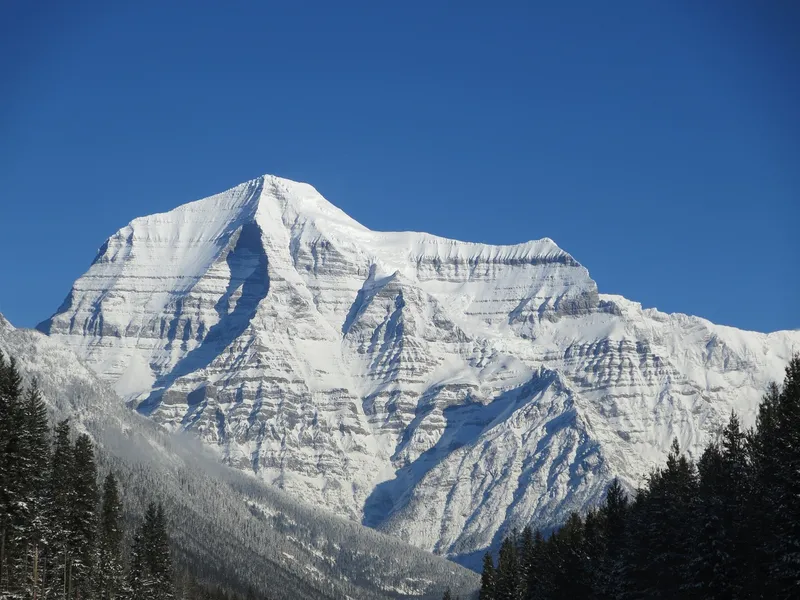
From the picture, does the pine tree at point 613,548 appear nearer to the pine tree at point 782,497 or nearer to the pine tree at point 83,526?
the pine tree at point 782,497

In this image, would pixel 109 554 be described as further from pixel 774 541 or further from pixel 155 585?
pixel 774 541

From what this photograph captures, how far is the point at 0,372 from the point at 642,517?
4997 cm

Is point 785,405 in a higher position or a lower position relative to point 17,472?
higher

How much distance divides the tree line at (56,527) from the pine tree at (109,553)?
0.09 m

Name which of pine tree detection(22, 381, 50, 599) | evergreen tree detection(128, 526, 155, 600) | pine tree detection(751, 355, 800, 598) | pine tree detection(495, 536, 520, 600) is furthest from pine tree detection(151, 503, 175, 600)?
pine tree detection(751, 355, 800, 598)

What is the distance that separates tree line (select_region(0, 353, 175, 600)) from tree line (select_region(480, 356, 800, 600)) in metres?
39.1

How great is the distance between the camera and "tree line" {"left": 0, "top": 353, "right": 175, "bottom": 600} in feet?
349

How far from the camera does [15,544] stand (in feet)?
352

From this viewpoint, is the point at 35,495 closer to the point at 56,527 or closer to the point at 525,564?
the point at 56,527

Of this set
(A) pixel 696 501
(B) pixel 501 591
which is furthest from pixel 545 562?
(A) pixel 696 501

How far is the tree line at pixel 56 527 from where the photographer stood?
349ft

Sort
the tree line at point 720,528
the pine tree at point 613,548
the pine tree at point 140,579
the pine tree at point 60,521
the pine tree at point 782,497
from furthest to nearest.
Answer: the pine tree at point 140,579 → the pine tree at point 613,548 → the pine tree at point 60,521 → the tree line at point 720,528 → the pine tree at point 782,497

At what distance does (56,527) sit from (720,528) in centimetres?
4705

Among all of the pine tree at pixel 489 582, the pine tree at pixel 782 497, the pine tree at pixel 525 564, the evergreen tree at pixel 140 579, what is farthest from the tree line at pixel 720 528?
the evergreen tree at pixel 140 579
